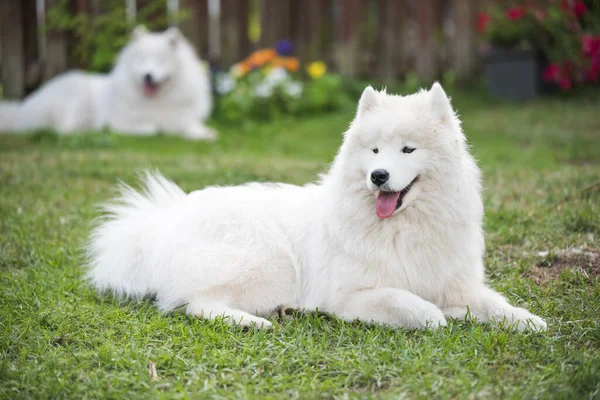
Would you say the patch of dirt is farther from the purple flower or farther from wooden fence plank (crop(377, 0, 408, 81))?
the purple flower

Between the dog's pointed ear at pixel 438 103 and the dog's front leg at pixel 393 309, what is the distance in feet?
2.82

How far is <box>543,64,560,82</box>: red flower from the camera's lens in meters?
8.27

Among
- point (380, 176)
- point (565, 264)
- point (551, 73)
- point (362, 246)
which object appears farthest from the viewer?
point (551, 73)

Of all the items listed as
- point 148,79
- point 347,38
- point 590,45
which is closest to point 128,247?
point 148,79

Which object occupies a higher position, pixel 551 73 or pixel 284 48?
pixel 284 48

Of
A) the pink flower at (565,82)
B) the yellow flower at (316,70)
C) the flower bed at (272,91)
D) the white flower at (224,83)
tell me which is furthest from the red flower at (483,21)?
the white flower at (224,83)

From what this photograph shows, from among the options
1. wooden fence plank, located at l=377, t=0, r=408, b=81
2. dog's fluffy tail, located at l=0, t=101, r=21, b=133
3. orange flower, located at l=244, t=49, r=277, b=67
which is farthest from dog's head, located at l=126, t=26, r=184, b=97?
wooden fence plank, located at l=377, t=0, r=408, b=81

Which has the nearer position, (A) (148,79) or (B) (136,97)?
(A) (148,79)

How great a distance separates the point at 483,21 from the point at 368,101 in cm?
666

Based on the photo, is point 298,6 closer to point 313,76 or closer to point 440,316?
point 313,76

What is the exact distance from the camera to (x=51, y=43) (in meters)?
9.28

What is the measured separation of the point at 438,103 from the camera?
3021 mm

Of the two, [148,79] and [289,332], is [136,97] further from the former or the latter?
[289,332]

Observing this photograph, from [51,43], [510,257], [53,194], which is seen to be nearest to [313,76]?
[51,43]
